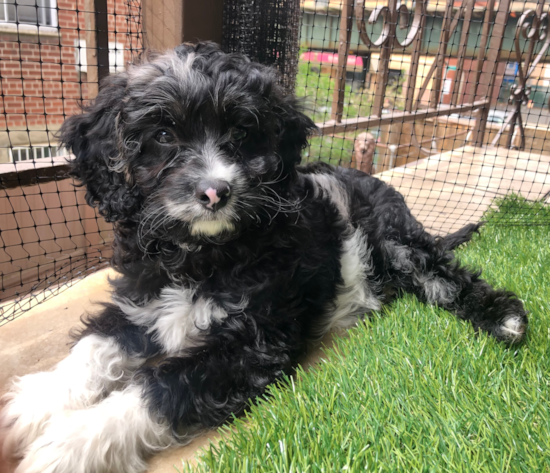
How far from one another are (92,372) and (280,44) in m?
2.73

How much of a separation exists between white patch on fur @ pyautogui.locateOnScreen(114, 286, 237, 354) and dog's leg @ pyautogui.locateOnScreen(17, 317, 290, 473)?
0.33 ft

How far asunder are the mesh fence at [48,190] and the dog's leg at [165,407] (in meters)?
1.45

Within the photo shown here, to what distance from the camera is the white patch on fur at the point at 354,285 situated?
291 centimetres

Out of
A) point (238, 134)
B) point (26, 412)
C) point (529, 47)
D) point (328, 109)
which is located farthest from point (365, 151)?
point (26, 412)

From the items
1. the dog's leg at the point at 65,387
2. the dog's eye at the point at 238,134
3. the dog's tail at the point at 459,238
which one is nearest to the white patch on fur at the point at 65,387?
the dog's leg at the point at 65,387

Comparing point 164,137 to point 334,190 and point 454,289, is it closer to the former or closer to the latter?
point 334,190

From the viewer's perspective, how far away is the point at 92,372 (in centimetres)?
216

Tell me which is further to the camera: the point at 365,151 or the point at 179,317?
the point at 365,151

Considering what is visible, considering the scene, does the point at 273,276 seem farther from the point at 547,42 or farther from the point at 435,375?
the point at 547,42

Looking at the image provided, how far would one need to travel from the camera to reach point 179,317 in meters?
2.26

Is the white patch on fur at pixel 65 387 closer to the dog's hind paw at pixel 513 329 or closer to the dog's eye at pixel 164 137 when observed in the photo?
the dog's eye at pixel 164 137

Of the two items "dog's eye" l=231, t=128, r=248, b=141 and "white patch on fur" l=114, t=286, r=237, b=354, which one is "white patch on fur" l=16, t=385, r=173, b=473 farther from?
"dog's eye" l=231, t=128, r=248, b=141

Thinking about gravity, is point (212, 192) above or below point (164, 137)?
below

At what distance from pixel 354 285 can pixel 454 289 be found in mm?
611
